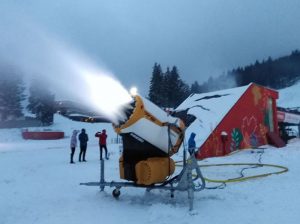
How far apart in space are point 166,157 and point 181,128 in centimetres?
93

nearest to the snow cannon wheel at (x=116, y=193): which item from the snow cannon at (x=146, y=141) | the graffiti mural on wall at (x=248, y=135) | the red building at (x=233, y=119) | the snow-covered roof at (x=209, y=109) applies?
the snow cannon at (x=146, y=141)

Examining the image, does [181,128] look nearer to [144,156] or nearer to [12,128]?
[144,156]

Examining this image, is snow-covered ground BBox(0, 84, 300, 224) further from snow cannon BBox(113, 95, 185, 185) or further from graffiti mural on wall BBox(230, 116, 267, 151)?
graffiti mural on wall BBox(230, 116, 267, 151)

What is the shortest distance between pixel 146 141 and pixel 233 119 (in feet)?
52.4

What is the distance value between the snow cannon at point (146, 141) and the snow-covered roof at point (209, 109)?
13.0 meters

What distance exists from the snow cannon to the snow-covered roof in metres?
13.0

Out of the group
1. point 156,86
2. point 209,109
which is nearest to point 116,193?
point 209,109

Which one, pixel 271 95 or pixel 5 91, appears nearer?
pixel 271 95

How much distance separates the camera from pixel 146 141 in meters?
9.32

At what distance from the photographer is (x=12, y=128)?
66.1 meters

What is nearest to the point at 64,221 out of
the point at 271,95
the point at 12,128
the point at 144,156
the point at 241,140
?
the point at 144,156

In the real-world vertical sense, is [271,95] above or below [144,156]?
above

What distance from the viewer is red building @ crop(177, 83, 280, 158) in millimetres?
23047

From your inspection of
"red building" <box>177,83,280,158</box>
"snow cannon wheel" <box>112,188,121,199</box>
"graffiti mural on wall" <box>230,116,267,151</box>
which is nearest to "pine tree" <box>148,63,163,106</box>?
"red building" <box>177,83,280,158</box>
